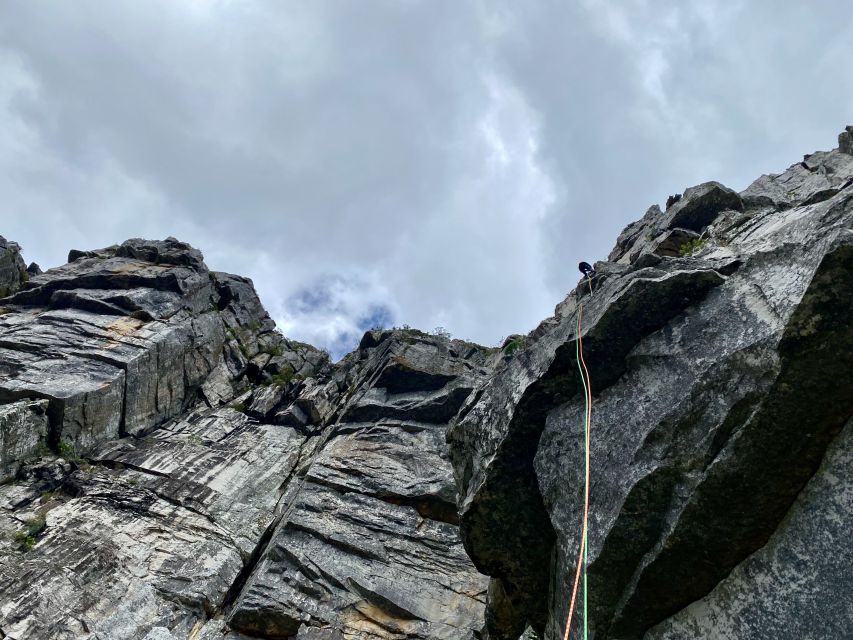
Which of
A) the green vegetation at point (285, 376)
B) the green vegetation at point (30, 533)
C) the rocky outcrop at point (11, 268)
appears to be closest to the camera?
the green vegetation at point (30, 533)

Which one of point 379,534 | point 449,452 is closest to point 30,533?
point 379,534

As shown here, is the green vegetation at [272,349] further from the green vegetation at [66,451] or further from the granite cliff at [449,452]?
the green vegetation at [66,451]

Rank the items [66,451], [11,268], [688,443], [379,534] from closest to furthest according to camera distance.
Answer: [688,443], [379,534], [66,451], [11,268]

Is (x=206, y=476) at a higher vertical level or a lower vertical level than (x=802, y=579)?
higher

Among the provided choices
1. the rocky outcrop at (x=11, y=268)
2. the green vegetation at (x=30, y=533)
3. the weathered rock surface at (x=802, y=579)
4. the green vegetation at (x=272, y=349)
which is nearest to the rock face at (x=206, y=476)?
the green vegetation at (x=30, y=533)

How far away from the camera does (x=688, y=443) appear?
6703 millimetres

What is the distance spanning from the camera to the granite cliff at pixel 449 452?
6.06 meters

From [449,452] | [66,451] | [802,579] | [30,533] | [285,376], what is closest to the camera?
[802,579]

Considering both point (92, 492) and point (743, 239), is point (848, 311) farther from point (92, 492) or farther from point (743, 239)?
point (92, 492)

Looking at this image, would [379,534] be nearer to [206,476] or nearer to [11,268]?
[206,476]

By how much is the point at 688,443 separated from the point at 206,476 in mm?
20617

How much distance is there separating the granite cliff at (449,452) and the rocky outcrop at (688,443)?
0.03m

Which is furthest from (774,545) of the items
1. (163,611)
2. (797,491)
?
(163,611)

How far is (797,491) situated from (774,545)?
27.7 inches
